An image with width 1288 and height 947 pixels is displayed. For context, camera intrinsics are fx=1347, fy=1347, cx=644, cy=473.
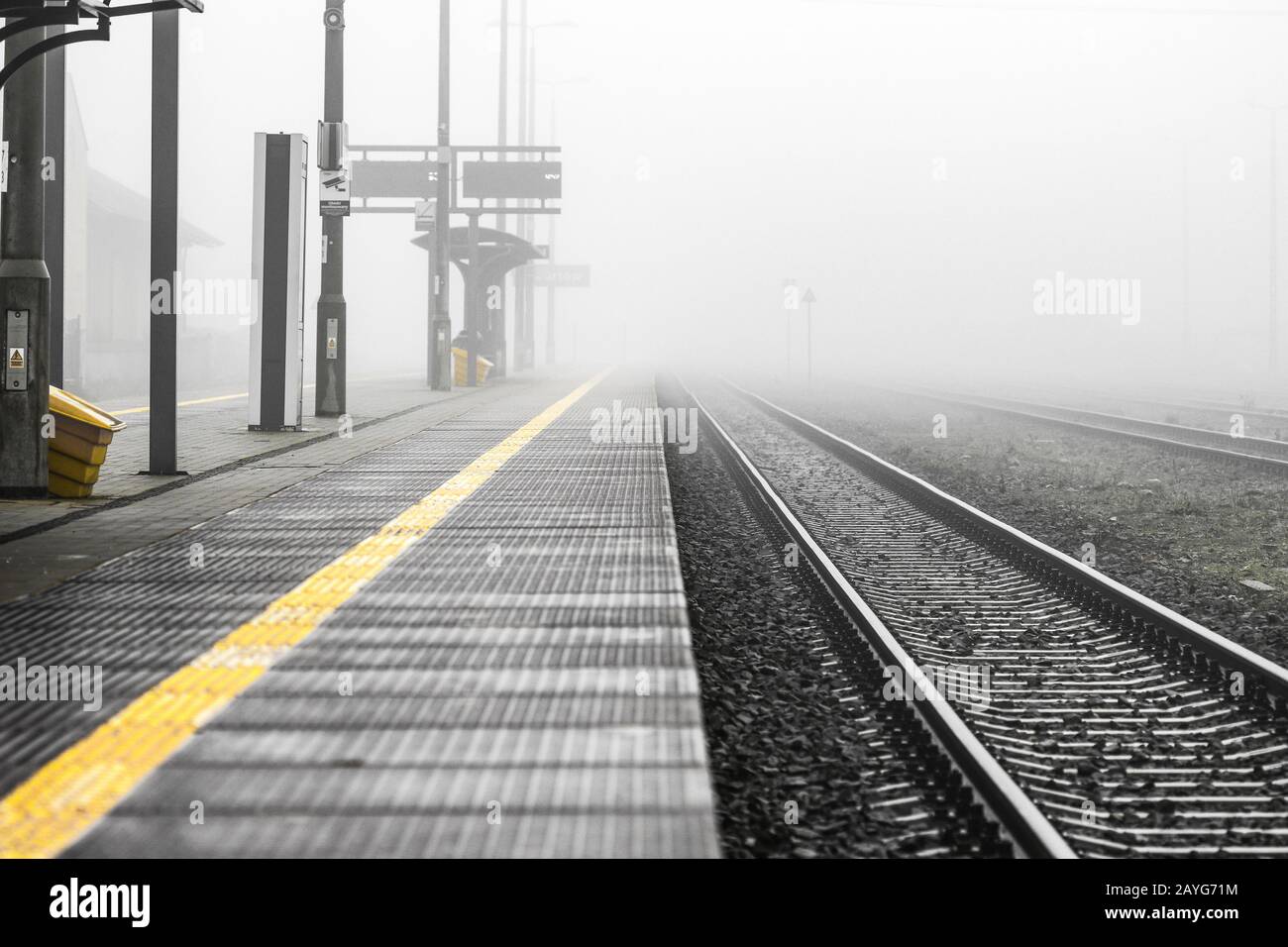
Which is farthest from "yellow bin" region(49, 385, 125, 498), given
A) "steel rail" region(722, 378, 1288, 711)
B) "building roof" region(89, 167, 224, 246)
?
"building roof" region(89, 167, 224, 246)

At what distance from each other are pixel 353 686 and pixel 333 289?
14732mm

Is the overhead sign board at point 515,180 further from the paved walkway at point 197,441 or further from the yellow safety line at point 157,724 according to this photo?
the yellow safety line at point 157,724

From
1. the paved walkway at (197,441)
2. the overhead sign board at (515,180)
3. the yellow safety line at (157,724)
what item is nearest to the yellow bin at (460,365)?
the paved walkway at (197,441)

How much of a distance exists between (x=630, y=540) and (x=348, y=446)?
680 centimetres

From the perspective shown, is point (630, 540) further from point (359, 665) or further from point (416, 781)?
point (416, 781)

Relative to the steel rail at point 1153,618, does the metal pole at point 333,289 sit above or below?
above

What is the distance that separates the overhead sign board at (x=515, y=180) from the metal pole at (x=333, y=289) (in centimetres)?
1894

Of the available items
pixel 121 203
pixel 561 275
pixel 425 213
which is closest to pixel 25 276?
pixel 425 213

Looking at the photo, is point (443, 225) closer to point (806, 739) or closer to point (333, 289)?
point (333, 289)

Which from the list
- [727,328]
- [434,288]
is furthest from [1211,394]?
[727,328]

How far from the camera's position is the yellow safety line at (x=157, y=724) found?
3240mm

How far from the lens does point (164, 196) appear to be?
35.2 feet

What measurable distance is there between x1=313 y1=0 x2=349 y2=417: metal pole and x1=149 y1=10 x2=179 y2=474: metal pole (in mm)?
6837
